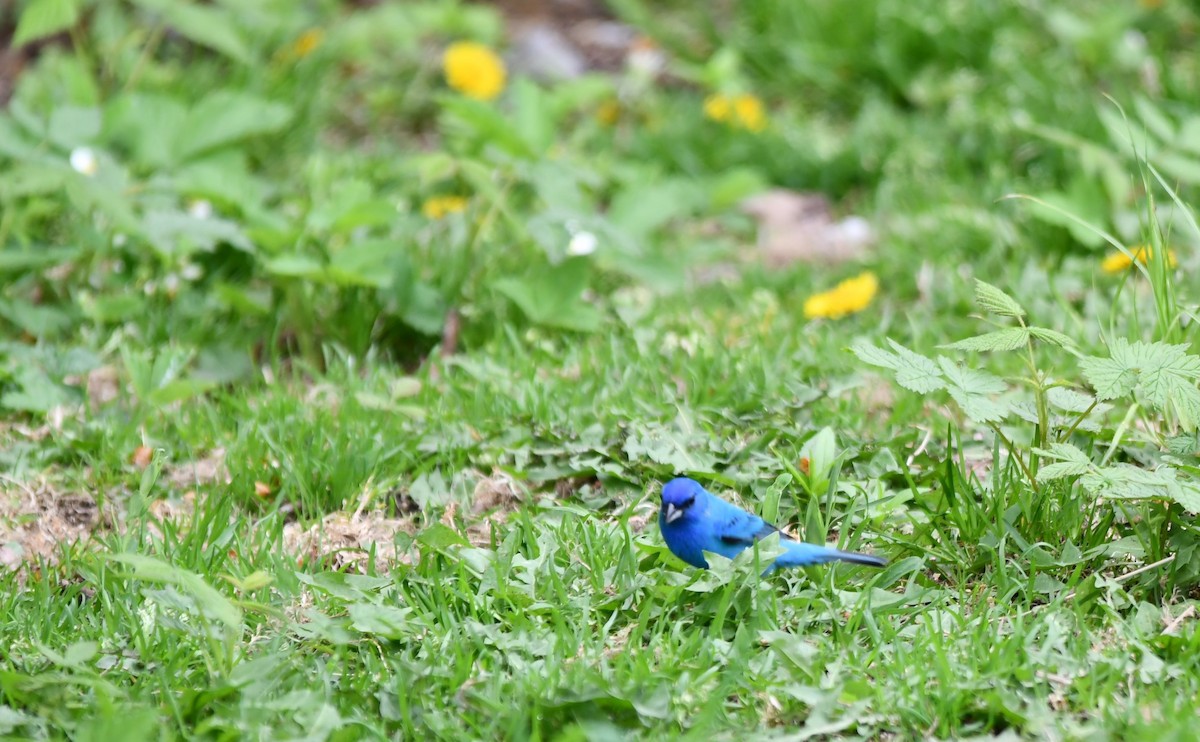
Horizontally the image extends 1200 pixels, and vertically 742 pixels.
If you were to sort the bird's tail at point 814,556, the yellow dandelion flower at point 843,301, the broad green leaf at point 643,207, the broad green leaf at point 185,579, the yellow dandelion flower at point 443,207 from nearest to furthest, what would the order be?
the broad green leaf at point 185,579 → the bird's tail at point 814,556 → the yellow dandelion flower at point 843,301 → the broad green leaf at point 643,207 → the yellow dandelion flower at point 443,207

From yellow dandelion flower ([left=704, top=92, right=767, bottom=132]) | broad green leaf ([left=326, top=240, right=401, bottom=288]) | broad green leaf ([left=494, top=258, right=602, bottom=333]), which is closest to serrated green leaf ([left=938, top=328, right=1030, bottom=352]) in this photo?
broad green leaf ([left=494, top=258, right=602, bottom=333])

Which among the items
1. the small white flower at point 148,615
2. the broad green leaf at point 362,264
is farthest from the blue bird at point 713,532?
the broad green leaf at point 362,264

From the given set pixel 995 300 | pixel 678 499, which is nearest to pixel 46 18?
pixel 678 499

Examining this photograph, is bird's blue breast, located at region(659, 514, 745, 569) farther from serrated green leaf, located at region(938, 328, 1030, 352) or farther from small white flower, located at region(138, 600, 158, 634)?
Answer: small white flower, located at region(138, 600, 158, 634)

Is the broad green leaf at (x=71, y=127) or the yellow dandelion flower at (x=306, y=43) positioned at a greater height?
the broad green leaf at (x=71, y=127)

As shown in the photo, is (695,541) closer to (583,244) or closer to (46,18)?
(583,244)

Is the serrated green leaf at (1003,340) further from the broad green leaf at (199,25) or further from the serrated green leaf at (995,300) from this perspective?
the broad green leaf at (199,25)

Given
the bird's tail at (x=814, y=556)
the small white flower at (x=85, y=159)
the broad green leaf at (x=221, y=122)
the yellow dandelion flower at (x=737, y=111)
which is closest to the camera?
the bird's tail at (x=814, y=556)

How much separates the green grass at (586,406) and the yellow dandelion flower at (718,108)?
3.1 inches

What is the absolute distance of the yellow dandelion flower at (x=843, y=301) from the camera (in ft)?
12.3

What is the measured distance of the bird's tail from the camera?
2.32 meters

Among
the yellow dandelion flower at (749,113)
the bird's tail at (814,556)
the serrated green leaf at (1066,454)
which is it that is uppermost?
the serrated green leaf at (1066,454)

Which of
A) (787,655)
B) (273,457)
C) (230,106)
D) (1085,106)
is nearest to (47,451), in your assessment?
(273,457)

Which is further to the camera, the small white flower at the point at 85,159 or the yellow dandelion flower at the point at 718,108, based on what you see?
the yellow dandelion flower at the point at 718,108
